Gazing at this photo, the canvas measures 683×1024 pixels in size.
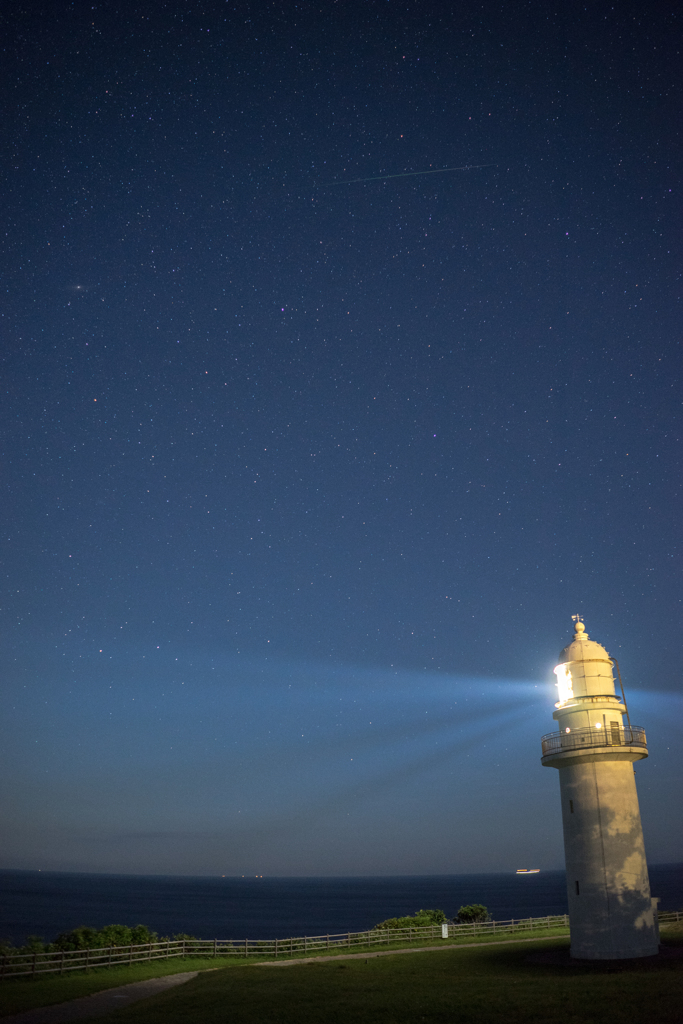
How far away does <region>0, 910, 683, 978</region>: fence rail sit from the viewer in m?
24.6

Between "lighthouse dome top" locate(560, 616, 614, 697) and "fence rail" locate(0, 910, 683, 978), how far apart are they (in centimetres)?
1597

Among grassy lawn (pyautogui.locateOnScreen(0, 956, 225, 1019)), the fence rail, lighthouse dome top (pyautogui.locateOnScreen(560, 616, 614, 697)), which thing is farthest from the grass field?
lighthouse dome top (pyautogui.locateOnScreen(560, 616, 614, 697))

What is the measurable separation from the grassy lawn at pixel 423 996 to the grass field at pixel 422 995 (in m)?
0.03

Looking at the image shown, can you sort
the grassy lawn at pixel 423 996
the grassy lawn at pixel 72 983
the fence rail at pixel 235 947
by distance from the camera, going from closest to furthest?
the grassy lawn at pixel 423 996 < the grassy lawn at pixel 72 983 < the fence rail at pixel 235 947

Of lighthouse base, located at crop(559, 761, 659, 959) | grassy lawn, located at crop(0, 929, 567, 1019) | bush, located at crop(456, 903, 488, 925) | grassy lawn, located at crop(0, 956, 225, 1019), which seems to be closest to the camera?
grassy lawn, located at crop(0, 956, 225, 1019)

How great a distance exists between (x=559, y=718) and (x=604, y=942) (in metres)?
7.73

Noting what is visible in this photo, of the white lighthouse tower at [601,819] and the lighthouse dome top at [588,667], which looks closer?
the white lighthouse tower at [601,819]

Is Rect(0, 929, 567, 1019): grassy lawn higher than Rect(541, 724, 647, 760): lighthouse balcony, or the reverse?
Rect(541, 724, 647, 760): lighthouse balcony

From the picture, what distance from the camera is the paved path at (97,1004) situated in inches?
712

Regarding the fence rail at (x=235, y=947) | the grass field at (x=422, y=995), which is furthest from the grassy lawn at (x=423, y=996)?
the fence rail at (x=235, y=947)

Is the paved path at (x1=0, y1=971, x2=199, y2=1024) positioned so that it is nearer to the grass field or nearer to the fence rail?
the grass field

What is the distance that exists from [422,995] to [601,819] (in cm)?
965

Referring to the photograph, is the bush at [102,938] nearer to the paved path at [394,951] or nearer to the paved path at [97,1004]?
the paved path at [97,1004]

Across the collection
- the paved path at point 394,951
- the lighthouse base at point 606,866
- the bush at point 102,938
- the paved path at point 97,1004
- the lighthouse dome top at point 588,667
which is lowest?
the paved path at point 394,951
